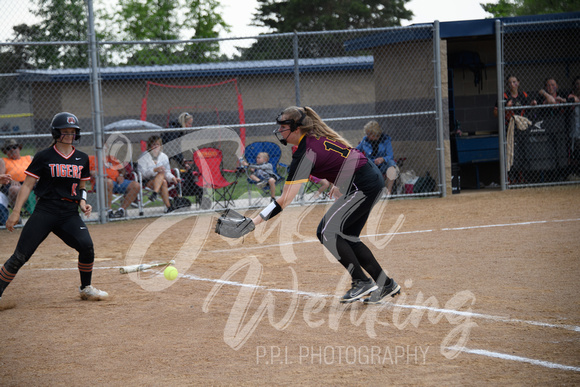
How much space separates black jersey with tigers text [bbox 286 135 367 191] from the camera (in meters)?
5.27

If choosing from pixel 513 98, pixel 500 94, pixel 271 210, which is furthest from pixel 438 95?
pixel 271 210

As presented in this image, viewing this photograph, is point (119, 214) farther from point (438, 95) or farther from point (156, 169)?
point (438, 95)

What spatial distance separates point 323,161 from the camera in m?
5.40

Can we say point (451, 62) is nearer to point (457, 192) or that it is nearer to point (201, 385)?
point (457, 192)

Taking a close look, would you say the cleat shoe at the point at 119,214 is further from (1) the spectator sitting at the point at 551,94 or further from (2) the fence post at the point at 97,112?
(1) the spectator sitting at the point at 551,94

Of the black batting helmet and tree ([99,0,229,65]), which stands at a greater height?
tree ([99,0,229,65])

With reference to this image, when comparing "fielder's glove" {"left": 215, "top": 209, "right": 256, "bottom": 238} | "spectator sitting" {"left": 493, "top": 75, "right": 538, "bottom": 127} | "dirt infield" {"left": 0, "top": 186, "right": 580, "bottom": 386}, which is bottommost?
"dirt infield" {"left": 0, "top": 186, "right": 580, "bottom": 386}

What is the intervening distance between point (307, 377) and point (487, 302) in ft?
7.24

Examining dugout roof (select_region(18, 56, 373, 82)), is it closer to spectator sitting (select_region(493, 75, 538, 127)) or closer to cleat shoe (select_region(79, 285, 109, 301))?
spectator sitting (select_region(493, 75, 538, 127))

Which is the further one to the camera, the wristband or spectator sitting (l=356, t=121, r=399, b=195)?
spectator sitting (l=356, t=121, r=399, b=195)

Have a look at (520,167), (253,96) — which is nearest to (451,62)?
(520,167)

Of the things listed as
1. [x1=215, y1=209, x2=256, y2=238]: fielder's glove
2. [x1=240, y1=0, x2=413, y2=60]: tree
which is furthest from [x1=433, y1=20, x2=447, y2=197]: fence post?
[x1=240, y1=0, x2=413, y2=60]: tree

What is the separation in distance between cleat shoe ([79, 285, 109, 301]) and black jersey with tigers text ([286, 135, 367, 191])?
2.26m

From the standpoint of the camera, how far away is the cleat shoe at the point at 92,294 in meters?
6.15
